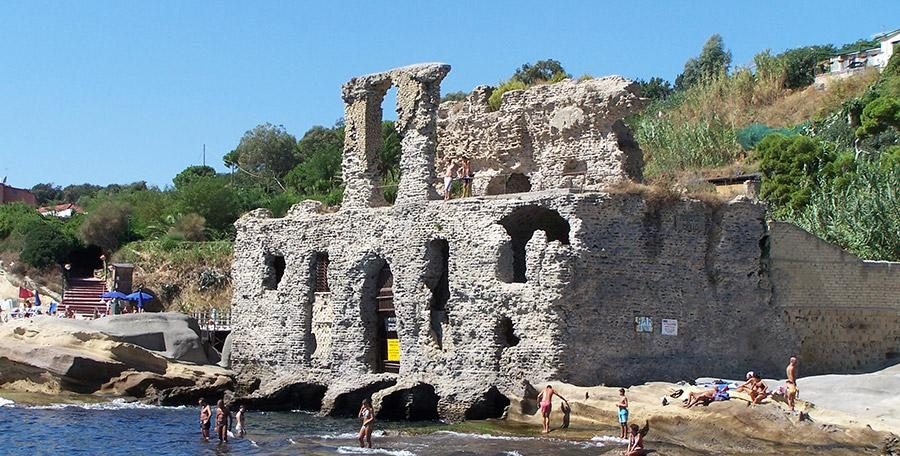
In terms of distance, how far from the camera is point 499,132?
33.1 metres

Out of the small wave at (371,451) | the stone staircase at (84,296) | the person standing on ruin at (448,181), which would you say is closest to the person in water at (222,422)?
the small wave at (371,451)

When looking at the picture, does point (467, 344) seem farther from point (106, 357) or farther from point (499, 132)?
point (106, 357)

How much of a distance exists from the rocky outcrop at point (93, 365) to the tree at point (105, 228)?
89.0ft

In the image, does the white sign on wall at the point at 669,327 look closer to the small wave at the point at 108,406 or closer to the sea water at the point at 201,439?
the sea water at the point at 201,439

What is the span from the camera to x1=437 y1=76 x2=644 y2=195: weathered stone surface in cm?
3000

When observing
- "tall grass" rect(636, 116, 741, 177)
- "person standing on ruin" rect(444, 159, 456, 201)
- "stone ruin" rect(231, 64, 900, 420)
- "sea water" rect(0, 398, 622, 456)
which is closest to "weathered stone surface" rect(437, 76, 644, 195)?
"stone ruin" rect(231, 64, 900, 420)

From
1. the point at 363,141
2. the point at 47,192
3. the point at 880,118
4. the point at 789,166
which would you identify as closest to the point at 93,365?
the point at 363,141

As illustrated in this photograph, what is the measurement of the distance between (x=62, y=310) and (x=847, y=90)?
156 ft

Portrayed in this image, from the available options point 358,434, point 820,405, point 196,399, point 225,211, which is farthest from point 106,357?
point 225,211

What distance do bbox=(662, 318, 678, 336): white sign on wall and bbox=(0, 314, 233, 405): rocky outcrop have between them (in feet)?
44.7

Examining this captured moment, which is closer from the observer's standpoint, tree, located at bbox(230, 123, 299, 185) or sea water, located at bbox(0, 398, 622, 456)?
sea water, located at bbox(0, 398, 622, 456)

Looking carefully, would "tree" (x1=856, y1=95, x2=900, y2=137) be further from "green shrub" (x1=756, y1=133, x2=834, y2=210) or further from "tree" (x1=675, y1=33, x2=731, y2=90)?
"tree" (x1=675, y1=33, x2=731, y2=90)

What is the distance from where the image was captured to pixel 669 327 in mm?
27625

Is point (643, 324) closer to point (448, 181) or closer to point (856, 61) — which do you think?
point (448, 181)
